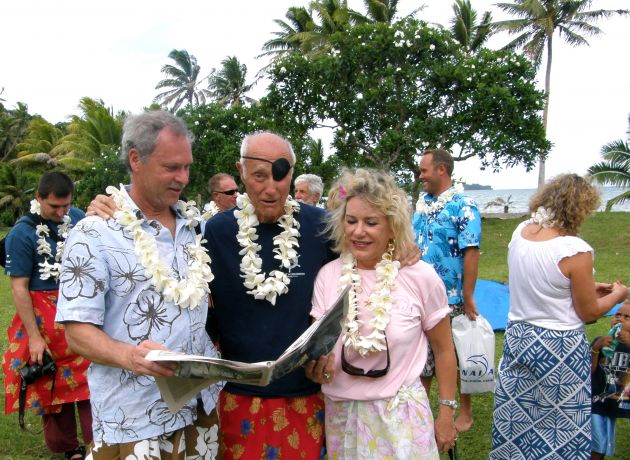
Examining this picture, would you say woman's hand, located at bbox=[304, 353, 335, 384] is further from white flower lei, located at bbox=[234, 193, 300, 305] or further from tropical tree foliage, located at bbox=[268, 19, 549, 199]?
tropical tree foliage, located at bbox=[268, 19, 549, 199]

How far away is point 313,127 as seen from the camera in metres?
21.4

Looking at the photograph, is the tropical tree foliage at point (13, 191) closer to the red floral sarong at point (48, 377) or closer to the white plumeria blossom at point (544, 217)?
the red floral sarong at point (48, 377)

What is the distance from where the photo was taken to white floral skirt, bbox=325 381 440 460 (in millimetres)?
2555

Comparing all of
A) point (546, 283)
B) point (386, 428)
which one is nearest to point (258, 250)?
point (386, 428)

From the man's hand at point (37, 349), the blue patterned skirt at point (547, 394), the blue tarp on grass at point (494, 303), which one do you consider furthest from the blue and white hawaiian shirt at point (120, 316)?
the blue tarp on grass at point (494, 303)

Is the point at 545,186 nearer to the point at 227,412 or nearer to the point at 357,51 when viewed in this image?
the point at 227,412

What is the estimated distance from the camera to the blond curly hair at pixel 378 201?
105 inches

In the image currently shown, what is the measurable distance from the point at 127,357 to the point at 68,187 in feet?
8.89

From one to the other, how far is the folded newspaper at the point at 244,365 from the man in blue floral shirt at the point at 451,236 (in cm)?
272

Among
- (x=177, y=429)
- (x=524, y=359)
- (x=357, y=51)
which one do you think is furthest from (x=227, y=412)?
(x=357, y=51)

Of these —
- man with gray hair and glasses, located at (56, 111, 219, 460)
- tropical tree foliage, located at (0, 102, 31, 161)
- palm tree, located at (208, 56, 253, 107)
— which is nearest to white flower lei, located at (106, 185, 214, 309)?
man with gray hair and glasses, located at (56, 111, 219, 460)

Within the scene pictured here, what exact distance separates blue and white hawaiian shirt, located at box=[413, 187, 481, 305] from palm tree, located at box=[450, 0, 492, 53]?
24.1m

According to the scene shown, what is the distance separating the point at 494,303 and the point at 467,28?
2217 cm

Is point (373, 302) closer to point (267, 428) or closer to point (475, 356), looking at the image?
point (267, 428)
